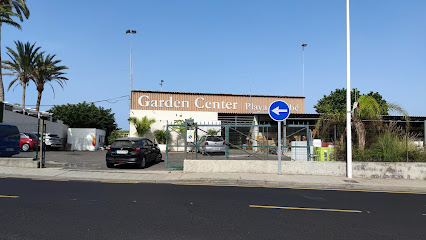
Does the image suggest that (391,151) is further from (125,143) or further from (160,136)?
(160,136)

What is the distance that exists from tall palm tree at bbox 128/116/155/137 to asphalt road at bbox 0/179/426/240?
1959 cm

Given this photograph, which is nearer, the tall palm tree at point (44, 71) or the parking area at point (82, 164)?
the parking area at point (82, 164)

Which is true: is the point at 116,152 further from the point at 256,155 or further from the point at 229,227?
the point at 229,227

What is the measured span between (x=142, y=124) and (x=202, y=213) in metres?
23.6

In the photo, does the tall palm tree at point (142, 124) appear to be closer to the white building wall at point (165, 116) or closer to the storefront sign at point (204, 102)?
the white building wall at point (165, 116)

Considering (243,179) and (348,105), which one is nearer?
(243,179)

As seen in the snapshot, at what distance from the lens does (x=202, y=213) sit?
5.63 meters

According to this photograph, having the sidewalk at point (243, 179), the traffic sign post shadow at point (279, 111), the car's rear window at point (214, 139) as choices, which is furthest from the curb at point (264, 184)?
the car's rear window at point (214, 139)

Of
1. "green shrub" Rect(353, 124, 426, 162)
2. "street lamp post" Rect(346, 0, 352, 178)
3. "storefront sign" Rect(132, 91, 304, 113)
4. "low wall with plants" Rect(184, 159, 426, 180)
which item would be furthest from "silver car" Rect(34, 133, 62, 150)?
"green shrub" Rect(353, 124, 426, 162)

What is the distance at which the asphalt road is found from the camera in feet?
14.7

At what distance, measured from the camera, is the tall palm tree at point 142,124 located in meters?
28.0

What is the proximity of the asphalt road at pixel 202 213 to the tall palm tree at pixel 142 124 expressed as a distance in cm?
1959

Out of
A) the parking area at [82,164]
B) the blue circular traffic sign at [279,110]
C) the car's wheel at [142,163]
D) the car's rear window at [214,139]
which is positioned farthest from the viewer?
the parking area at [82,164]

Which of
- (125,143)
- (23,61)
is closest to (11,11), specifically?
(23,61)
